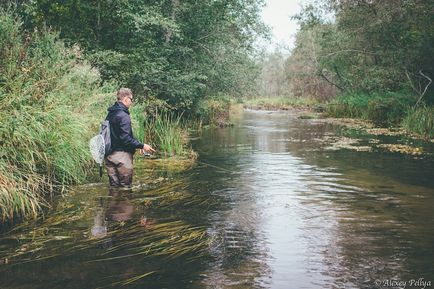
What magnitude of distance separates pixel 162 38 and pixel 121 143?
539 inches

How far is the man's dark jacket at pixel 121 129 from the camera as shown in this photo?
25.4 ft

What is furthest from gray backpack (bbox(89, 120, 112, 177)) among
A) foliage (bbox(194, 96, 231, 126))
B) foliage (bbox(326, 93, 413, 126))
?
foliage (bbox(326, 93, 413, 126))

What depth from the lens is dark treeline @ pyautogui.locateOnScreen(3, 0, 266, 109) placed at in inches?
627

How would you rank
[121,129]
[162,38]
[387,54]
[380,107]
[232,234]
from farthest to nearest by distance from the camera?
1. [380,107]
2. [387,54]
3. [162,38]
4. [121,129]
5. [232,234]

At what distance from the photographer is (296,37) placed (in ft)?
190

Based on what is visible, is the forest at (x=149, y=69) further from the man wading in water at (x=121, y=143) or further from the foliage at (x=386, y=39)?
the man wading in water at (x=121, y=143)

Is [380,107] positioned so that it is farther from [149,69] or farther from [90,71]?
[90,71]

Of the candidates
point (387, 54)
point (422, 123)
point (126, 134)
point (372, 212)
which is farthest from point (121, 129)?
point (387, 54)

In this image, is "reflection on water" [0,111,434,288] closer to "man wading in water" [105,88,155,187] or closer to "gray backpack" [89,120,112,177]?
"man wading in water" [105,88,155,187]

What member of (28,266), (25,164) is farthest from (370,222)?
(25,164)

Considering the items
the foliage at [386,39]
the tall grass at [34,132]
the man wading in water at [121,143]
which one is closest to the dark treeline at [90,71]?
the tall grass at [34,132]

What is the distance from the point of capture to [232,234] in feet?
20.4

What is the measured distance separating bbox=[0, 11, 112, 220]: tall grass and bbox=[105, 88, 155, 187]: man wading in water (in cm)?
94

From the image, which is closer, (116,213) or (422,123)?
(116,213)
